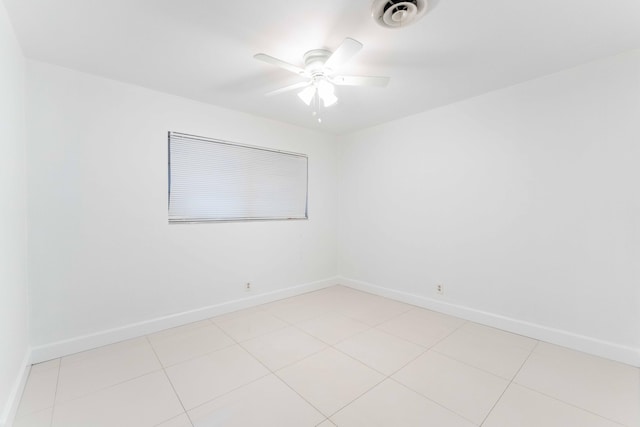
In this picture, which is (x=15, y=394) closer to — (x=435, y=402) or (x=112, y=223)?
(x=112, y=223)

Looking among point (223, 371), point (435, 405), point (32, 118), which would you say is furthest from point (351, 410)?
point (32, 118)

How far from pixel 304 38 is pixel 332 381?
2423mm

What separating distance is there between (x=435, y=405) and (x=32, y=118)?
11.9 feet

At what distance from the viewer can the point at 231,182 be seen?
10.8 ft

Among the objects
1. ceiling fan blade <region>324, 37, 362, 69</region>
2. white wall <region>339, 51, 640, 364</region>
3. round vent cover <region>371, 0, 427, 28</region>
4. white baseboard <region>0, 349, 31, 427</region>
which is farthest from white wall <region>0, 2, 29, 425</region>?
white wall <region>339, 51, 640, 364</region>

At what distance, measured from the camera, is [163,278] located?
9.19 feet

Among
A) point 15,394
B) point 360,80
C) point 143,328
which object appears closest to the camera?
point 15,394

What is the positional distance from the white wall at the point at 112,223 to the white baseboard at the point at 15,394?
0.51ft

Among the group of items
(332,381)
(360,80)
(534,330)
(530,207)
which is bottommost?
(332,381)

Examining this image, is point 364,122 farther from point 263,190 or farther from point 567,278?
point 567,278

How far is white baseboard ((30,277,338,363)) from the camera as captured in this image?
2209 millimetres

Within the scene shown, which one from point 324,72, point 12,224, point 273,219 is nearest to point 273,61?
point 324,72

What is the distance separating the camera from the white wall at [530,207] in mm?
2176

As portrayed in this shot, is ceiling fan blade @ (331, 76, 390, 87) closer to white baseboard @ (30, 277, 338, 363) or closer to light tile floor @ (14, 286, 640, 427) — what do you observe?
light tile floor @ (14, 286, 640, 427)
